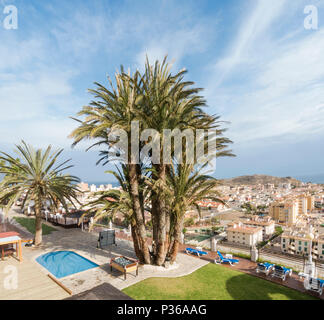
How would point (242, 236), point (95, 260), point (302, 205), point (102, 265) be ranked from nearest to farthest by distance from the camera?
point (102, 265) → point (95, 260) → point (242, 236) → point (302, 205)

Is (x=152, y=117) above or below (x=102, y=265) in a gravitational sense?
above

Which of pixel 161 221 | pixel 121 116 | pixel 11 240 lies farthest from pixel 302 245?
pixel 11 240

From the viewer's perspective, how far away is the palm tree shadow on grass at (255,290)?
27.4 ft

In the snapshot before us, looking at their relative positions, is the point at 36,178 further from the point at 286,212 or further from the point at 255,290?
the point at 286,212

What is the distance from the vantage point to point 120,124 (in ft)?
32.3

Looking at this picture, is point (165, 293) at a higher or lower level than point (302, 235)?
higher

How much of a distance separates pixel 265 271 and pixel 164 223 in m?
5.65

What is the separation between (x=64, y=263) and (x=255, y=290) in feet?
33.8

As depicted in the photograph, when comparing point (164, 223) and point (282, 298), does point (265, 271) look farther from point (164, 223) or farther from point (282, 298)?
point (164, 223)

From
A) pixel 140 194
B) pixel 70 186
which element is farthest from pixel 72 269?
pixel 70 186

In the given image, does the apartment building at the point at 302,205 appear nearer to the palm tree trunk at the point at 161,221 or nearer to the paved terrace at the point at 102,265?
the paved terrace at the point at 102,265

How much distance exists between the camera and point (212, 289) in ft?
29.0

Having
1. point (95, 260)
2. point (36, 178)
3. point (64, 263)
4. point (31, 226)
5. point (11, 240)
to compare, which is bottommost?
point (31, 226)

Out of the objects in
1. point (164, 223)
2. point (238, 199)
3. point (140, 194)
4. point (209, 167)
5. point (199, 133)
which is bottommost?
point (238, 199)
